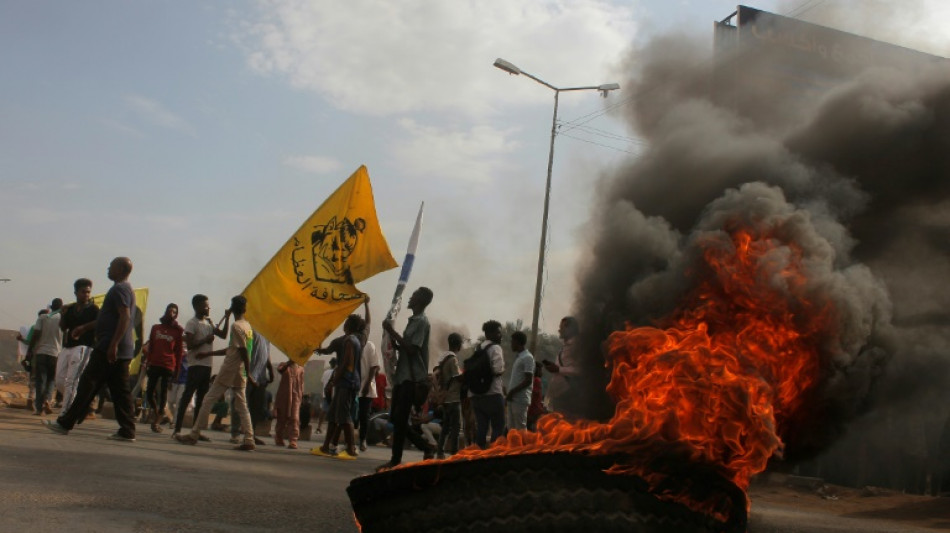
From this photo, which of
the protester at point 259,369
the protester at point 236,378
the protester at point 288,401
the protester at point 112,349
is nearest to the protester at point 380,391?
the protester at point 259,369

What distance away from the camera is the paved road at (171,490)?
5.07 m

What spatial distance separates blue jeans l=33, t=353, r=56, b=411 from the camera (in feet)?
45.3

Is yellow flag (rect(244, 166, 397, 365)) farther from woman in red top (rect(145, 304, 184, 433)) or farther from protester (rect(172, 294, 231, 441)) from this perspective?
woman in red top (rect(145, 304, 184, 433))

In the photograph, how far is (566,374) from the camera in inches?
363

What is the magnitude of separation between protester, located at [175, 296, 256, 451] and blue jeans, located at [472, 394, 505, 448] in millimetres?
2904

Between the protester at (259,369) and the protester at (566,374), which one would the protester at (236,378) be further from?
the protester at (566,374)

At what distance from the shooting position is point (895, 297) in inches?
288

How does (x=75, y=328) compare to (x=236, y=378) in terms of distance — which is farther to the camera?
(x=75, y=328)

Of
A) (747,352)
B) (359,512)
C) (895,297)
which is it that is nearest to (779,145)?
(895,297)

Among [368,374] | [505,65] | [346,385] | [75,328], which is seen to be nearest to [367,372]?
[368,374]

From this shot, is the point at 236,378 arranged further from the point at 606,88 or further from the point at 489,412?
the point at 606,88

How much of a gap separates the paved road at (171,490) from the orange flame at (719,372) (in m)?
1.80

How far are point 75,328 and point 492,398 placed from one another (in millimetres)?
5562

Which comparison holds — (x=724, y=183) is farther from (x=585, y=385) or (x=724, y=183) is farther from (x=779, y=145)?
(x=585, y=385)
